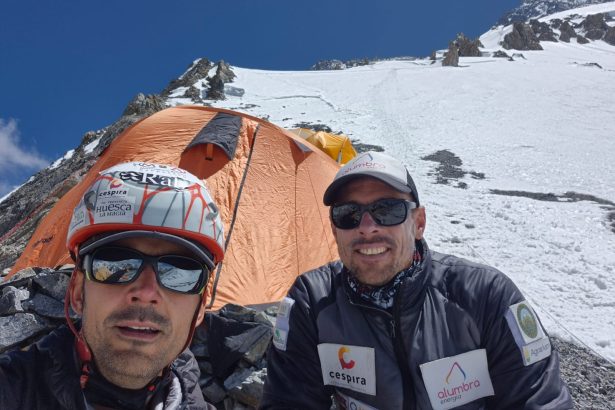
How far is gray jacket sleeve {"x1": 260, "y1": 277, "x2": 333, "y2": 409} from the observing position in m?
2.92

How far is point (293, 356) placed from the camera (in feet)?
10.0

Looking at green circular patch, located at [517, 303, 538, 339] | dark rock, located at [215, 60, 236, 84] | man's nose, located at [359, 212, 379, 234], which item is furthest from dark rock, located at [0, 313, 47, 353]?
dark rock, located at [215, 60, 236, 84]

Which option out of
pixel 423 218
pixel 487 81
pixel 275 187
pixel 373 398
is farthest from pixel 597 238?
pixel 487 81

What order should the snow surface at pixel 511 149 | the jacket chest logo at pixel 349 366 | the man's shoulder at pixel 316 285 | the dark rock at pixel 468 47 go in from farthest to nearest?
the dark rock at pixel 468 47, the snow surface at pixel 511 149, the man's shoulder at pixel 316 285, the jacket chest logo at pixel 349 366

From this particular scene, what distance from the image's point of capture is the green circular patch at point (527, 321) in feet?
8.71

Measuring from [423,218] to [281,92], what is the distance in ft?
125

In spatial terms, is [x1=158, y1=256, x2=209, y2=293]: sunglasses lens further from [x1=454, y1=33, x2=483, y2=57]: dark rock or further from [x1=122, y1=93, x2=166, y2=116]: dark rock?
[x1=454, y1=33, x2=483, y2=57]: dark rock

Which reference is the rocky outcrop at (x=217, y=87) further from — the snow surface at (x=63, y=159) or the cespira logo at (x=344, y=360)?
the cespira logo at (x=344, y=360)

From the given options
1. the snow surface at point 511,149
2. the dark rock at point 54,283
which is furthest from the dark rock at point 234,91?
the dark rock at point 54,283

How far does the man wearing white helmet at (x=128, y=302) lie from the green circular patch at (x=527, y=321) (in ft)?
6.56

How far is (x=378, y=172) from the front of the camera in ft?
10.2

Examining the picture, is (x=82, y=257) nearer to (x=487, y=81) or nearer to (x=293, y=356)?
(x=293, y=356)

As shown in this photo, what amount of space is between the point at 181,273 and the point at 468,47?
74.7 meters

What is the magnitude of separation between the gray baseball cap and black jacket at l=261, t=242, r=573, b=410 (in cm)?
56
